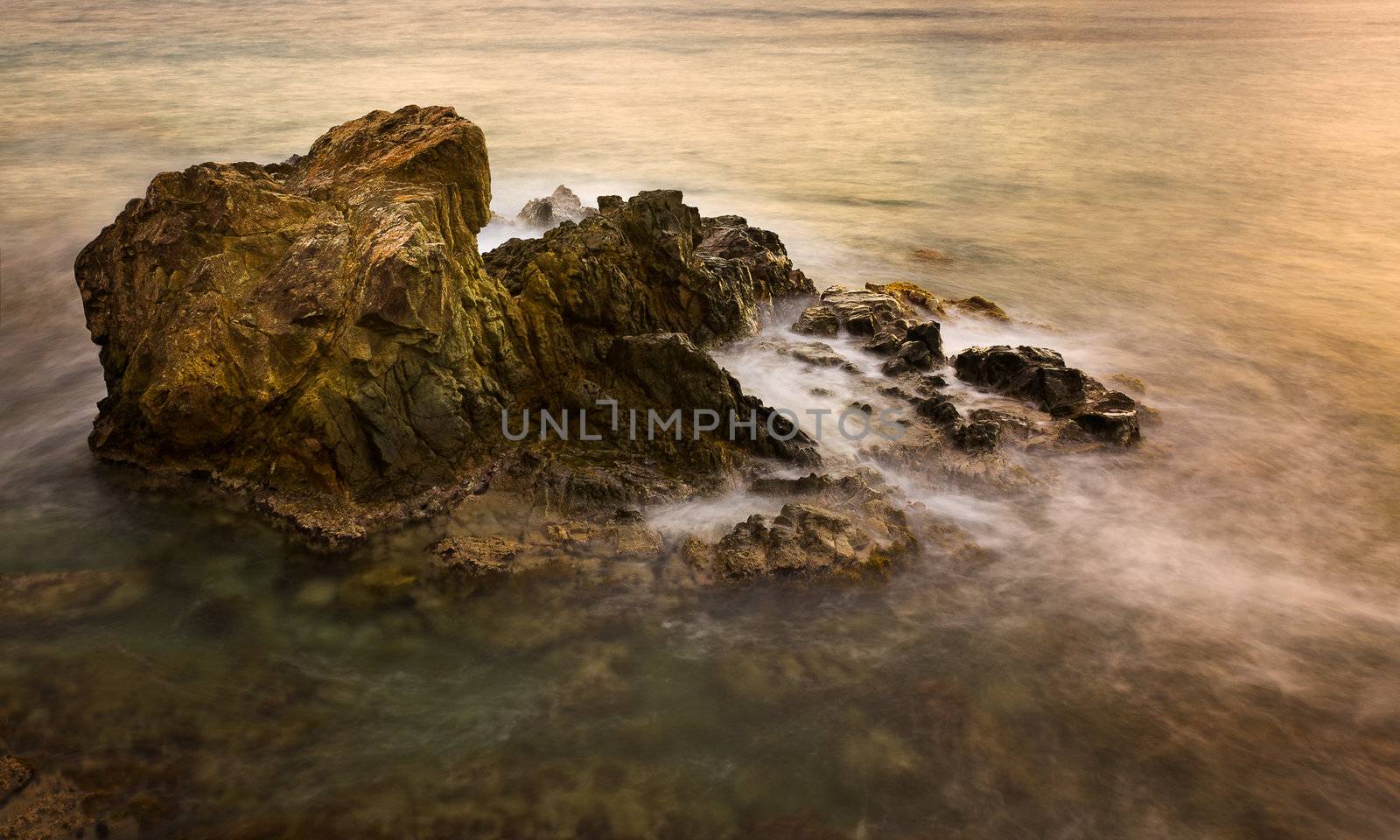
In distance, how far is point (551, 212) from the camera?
1266cm

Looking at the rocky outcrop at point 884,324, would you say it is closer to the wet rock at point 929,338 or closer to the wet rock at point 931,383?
the wet rock at point 929,338

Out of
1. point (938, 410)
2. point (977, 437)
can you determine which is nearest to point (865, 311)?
point (938, 410)

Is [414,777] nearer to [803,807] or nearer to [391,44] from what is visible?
[803,807]

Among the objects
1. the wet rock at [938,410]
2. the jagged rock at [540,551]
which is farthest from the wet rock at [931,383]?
the jagged rock at [540,551]

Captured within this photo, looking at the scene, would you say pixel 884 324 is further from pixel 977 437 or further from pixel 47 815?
pixel 47 815

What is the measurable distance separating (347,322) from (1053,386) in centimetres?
596

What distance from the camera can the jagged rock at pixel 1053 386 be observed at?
24.4ft

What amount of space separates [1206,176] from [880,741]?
1624cm

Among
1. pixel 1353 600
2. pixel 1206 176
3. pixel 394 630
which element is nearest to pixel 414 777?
pixel 394 630

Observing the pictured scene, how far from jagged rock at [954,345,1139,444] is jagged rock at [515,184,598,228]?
252 inches

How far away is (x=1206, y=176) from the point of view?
16.7 metres

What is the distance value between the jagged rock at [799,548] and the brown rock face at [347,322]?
4.41 feet

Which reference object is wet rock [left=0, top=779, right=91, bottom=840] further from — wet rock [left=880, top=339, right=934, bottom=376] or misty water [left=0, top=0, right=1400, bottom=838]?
wet rock [left=880, top=339, right=934, bottom=376]

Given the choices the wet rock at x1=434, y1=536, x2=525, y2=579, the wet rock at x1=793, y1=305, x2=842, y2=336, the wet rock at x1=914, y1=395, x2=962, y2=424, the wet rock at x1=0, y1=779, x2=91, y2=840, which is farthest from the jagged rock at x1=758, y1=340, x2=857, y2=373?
the wet rock at x1=0, y1=779, x2=91, y2=840
